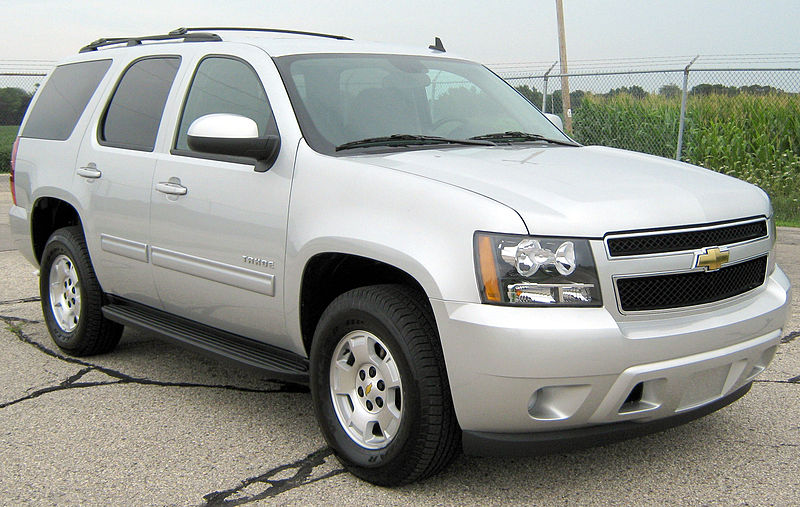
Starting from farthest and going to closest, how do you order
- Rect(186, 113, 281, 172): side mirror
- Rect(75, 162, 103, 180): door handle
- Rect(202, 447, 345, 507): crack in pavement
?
Rect(75, 162, 103, 180): door handle, Rect(186, 113, 281, 172): side mirror, Rect(202, 447, 345, 507): crack in pavement

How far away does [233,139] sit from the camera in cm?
400

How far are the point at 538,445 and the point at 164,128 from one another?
9.00ft

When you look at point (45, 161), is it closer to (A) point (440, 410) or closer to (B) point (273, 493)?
(B) point (273, 493)

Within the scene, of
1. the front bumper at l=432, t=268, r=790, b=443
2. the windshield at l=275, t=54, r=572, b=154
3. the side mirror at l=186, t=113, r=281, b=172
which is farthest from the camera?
the windshield at l=275, t=54, r=572, b=154

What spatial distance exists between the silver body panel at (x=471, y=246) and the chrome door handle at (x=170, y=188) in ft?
0.08

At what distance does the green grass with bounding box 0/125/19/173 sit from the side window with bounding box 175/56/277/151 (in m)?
18.2

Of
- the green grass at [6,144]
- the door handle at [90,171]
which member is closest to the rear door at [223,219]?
the door handle at [90,171]

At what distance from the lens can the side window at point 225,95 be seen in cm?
436

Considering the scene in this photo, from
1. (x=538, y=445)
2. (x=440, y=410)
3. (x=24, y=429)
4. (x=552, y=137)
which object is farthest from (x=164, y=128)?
(x=538, y=445)

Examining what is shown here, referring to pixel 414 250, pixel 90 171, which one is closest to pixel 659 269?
pixel 414 250

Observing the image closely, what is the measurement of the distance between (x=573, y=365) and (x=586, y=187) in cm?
76

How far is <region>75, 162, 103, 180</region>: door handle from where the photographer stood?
17.2 feet

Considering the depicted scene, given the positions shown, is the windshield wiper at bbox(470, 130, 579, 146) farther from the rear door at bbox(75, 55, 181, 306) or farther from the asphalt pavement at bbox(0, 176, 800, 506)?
the rear door at bbox(75, 55, 181, 306)

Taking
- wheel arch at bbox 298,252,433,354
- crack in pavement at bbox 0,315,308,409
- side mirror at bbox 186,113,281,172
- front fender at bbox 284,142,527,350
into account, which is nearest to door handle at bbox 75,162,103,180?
crack in pavement at bbox 0,315,308,409
